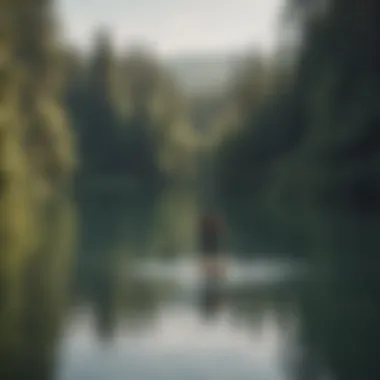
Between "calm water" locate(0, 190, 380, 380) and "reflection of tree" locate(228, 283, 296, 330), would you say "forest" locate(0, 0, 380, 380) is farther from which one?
"reflection of tree" locate(228, 283, 296, 330)

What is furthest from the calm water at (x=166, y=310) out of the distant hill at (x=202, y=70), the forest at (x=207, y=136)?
the distant hill at (x=202, y=70)

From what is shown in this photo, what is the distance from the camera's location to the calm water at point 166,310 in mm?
3826

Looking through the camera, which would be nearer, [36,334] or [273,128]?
[36,334]

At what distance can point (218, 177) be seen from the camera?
17.1 ft

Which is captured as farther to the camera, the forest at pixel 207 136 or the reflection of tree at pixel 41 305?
the forest at pixel 207 136

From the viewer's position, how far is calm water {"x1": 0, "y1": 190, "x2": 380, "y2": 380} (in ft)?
12.6

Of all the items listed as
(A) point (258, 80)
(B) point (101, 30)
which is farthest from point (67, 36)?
(A) point (258, 80)

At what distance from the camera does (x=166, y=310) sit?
4.39 metres

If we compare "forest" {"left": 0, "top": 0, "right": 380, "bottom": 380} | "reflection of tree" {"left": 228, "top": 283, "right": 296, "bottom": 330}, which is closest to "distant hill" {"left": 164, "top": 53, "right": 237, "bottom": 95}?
"forest" {"left": 0, "top": 0, "right": 380, "bottom": 380}

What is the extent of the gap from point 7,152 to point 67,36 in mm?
799

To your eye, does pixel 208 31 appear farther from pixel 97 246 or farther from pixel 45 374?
pixel 45 374

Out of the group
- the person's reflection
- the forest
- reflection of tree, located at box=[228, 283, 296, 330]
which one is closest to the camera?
reflection of tree, located at box=[228, 283, 296, 330]

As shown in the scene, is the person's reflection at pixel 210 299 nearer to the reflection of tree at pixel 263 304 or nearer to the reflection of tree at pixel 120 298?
the reflection of tree at pixel 263 304

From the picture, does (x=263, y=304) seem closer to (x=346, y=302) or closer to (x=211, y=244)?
(x=346, y=302)
